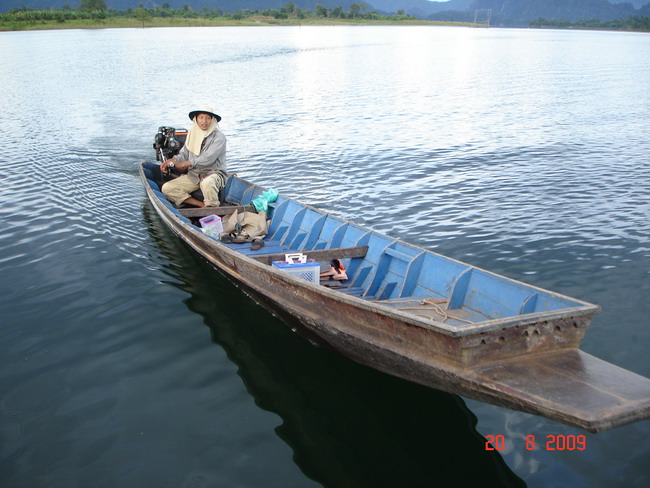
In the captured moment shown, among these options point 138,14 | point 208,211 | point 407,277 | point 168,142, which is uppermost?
point 138,14

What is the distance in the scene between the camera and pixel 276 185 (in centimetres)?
1363

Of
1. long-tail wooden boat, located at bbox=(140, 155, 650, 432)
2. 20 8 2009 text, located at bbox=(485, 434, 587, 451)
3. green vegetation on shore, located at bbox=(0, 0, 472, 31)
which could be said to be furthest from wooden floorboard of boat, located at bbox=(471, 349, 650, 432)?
green vegetation on shore, located at bbox=(0, 0, 472, 31)

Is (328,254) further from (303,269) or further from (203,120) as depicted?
(203,120)

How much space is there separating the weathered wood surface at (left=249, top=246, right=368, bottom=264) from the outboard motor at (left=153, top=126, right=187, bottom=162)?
21.7ft

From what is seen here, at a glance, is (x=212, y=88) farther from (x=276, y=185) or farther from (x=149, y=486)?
(x=149, y=486)

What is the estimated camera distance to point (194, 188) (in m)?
10.5

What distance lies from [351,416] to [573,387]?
2.31 metres

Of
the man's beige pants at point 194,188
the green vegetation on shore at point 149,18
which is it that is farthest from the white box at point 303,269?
the green vegetation on shore at point 149,18

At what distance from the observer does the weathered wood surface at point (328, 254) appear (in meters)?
7.01

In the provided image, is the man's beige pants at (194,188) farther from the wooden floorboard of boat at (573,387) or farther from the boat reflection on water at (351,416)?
the wooden floorboard of boat at (573,387)

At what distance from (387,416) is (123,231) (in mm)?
7268

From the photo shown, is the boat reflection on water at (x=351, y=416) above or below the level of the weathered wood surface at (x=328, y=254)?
below

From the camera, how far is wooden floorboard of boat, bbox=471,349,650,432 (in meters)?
3.79

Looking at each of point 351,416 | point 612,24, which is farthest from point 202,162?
point 612,24
